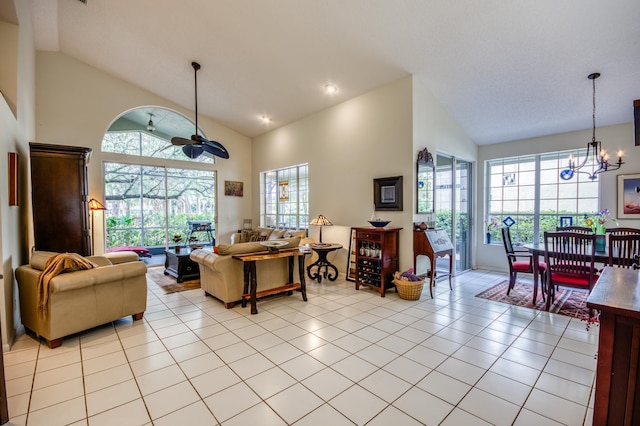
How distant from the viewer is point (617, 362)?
56.4 inches

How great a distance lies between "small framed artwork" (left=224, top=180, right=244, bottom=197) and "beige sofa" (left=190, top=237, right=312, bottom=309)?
3.78 m

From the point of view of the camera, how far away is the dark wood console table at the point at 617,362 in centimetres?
138

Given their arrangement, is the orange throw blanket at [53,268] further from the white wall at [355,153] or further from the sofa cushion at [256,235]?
the white wall at [355,153]

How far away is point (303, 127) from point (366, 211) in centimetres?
259

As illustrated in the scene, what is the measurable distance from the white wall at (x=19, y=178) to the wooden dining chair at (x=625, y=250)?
6.48 m

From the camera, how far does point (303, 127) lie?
21.5ft

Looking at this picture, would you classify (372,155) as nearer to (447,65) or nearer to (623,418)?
(447,65)

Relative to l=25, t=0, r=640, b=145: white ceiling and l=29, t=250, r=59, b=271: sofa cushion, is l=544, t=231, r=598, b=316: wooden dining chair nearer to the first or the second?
l=25, t=0, r=640, b=145: white ceiling

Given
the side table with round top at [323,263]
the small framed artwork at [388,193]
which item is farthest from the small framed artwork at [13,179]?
the small framed artwork at [388,193]

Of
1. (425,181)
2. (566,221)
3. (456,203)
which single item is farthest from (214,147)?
(566,221)

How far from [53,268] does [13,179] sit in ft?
3.59

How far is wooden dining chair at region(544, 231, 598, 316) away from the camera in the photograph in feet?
11.4

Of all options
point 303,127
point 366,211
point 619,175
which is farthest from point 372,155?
point 619,175

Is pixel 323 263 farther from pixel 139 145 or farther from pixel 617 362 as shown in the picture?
pixel 139 145
